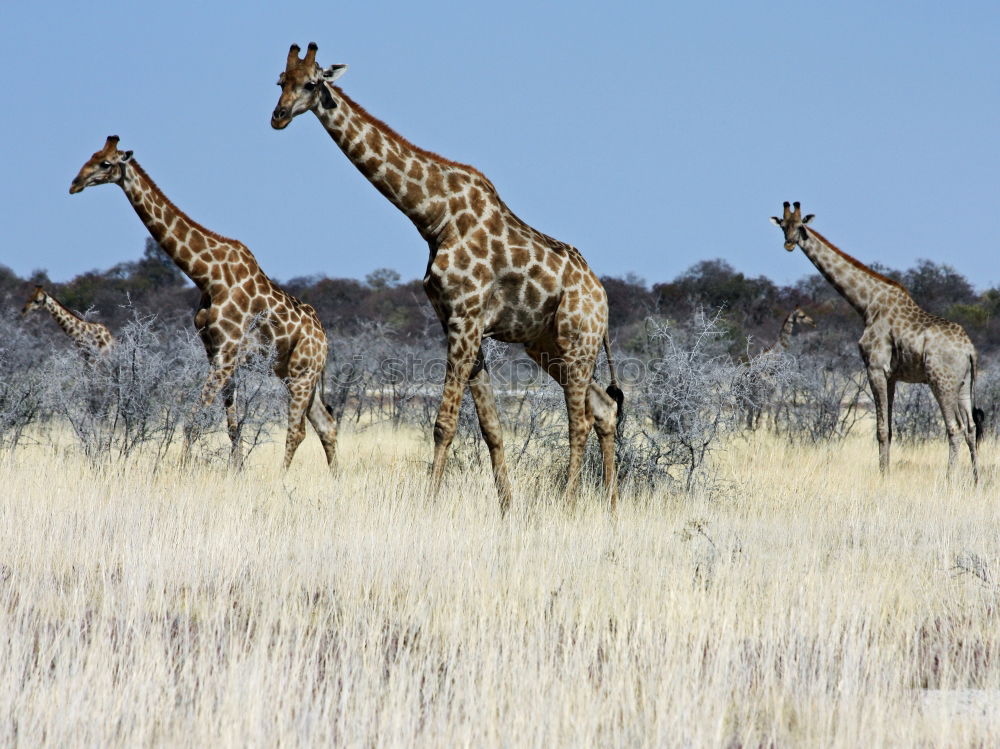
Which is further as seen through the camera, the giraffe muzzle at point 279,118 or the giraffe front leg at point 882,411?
the giraffe front leg at point 882,411

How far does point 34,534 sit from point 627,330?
2707 cm

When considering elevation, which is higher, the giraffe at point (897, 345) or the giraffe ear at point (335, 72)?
the giraffe ear at point (335, 72)

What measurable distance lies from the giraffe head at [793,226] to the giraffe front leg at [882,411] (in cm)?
151

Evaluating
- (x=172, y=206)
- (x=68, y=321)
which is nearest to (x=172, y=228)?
(x=172, y=206)

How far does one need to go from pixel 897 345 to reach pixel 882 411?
0.69m

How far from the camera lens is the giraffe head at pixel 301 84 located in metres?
6.07

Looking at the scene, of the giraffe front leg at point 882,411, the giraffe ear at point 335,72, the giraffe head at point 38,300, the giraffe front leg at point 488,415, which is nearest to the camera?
the giraffe ear at point 335,72

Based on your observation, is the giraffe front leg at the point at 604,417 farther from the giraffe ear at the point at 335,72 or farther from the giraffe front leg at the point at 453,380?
the giraffe ear at the point at 335,72

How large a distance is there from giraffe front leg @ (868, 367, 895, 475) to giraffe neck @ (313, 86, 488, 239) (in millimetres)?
5221

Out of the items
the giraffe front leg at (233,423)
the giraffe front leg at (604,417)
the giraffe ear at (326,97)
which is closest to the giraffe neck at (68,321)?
the giraffe front leg at (233,423)

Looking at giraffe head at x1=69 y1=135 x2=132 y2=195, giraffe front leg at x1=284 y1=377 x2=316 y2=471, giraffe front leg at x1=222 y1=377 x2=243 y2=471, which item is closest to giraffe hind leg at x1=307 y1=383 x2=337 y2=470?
giraffe front leg at x1=284 y1=377 x2=316 y2=471

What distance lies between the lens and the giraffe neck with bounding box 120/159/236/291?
A: 8180 mm

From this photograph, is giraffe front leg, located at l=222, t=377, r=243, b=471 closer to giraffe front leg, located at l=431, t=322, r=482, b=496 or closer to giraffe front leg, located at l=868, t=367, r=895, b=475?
giraffe front leg, located at l=431, t=322, r=482, b=496

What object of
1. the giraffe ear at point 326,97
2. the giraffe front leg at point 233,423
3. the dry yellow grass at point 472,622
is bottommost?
the dry yellow grass at point 472,622
